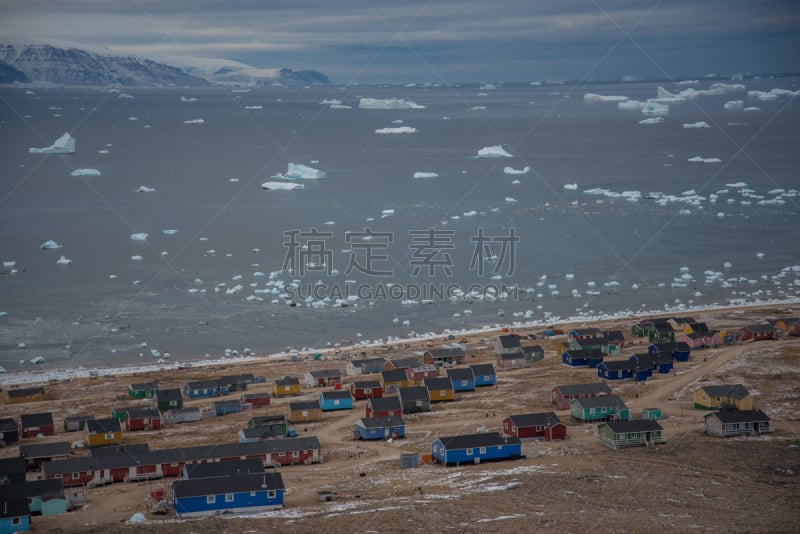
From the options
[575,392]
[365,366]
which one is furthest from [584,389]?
[365,366]

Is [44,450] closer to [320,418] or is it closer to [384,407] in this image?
[320,418]

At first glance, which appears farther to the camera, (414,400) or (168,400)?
(168,400)

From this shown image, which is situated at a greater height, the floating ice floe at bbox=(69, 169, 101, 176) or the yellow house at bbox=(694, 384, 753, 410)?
the floating ice floe at bbox=(69, 169, 101, 176)

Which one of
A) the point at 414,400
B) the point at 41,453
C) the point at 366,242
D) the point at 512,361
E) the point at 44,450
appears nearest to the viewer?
the point at 41,453

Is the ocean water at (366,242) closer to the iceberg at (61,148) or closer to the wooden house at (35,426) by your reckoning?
the iceberg at (61,148)

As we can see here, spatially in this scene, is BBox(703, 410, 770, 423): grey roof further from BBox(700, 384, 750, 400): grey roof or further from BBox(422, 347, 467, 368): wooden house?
BBox(422, 347, 467, 368): wooden house

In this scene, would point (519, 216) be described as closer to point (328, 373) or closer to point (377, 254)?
point (377, 254)

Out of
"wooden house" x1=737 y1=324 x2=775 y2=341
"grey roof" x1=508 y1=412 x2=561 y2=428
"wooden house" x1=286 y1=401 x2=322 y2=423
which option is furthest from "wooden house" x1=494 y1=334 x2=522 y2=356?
"grey roof" x1=508 y1=412 x2=561 y2=428
